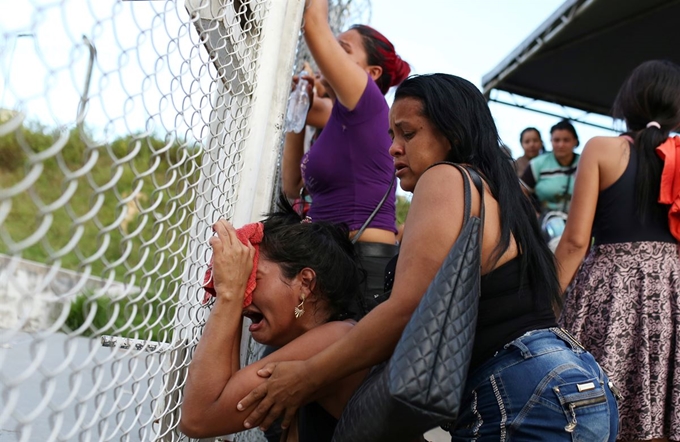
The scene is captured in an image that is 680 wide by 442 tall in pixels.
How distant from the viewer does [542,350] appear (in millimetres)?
1690

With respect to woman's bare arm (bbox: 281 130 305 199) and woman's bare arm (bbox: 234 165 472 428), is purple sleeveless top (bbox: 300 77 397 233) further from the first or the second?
woman's bare arm (bbox: 234 165 472 428)

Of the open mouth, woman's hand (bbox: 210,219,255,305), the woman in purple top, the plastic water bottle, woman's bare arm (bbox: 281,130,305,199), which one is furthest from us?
woman's bare arm (bbox: 281,130,305,199)

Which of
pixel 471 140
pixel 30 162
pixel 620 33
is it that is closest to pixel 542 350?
pixel 471 140

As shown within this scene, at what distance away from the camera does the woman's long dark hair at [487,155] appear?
1.77 m

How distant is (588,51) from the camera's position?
8.11m

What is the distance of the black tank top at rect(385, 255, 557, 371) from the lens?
5.65 feet

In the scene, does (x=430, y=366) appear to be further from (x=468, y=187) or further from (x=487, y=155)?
(x=487, y=155)

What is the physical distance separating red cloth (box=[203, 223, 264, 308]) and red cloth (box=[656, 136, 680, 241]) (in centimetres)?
165

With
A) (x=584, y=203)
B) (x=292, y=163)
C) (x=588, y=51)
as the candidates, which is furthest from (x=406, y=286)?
(x=588, y=51)

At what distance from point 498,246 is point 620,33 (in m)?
6.80

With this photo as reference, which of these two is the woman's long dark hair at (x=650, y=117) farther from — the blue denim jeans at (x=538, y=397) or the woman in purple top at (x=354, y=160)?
the blue denim jeans at (x=538, y=397)

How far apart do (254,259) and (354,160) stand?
2.81 feet

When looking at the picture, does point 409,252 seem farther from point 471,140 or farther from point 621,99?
point 621,99

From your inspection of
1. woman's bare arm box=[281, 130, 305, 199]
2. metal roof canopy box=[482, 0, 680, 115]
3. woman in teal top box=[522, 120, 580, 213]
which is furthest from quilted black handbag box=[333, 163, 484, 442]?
metal roof canopy box=[482, 0, 680, 115]
